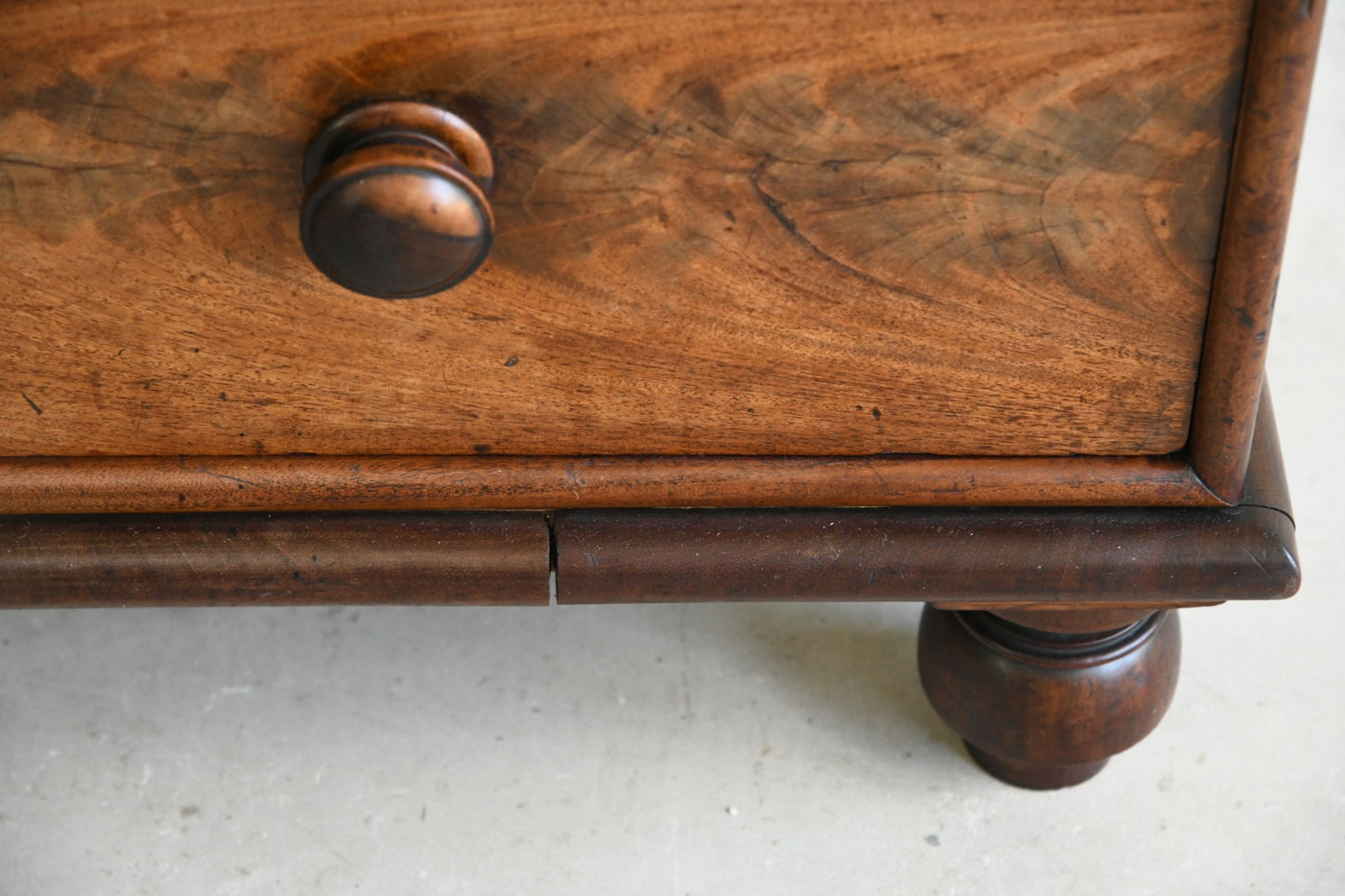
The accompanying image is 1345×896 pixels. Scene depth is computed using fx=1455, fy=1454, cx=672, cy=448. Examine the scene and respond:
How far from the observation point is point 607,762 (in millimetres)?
661

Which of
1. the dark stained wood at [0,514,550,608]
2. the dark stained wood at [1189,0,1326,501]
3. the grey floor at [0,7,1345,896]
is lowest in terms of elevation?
the grey floor at [0,7,1345,896]

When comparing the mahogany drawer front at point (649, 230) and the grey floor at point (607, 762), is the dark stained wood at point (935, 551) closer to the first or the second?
the mahogany drawer front at point (649, 230)

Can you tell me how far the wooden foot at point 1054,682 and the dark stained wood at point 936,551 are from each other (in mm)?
56

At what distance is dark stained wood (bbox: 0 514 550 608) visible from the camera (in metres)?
0.51

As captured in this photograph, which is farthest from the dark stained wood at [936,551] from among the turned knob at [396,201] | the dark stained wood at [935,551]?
the turned knob at [396,201]

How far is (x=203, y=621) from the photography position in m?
0.73

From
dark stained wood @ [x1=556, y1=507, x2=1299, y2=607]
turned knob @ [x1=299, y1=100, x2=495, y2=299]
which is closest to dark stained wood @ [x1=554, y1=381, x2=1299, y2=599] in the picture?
dark stained wood @ [x1=556, y1=507, x2=1299, y2=607]

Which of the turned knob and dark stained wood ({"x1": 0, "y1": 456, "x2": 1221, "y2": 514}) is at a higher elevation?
the turned knob

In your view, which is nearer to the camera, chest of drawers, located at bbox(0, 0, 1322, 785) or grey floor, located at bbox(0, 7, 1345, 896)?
chest of drawers, located at bbox(0, 0, 1322, 785)

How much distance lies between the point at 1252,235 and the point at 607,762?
367mm

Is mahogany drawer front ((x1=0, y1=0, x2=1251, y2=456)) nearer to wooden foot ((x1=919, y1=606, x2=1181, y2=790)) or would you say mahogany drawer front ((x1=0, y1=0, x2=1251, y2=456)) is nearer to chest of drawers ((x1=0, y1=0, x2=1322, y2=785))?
chest of drawers ((x1=0, y1=0, x2=1322, y2=785))

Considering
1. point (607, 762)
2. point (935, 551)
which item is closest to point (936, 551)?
point (935, 551)

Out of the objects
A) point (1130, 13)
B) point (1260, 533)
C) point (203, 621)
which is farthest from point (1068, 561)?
point (203, 621)

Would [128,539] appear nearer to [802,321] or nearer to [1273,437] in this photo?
[802,321]
